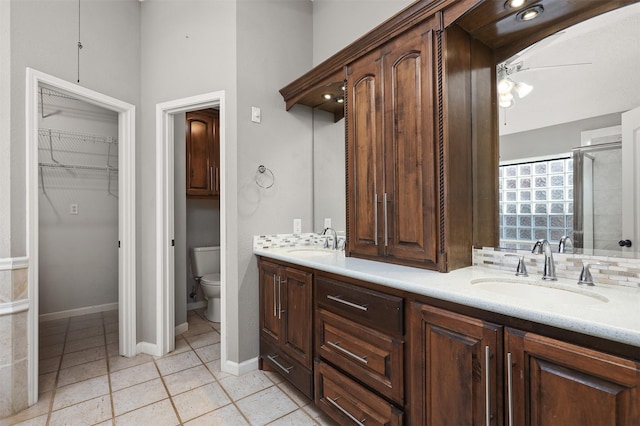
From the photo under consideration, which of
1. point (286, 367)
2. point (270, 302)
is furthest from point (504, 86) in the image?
point (286, 367)

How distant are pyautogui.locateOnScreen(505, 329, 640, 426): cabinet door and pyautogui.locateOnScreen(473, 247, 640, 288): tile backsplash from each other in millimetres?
562

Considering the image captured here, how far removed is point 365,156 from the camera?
183 cm

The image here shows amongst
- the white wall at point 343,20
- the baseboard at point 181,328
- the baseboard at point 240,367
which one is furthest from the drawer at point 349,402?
the white wall at point 343,20

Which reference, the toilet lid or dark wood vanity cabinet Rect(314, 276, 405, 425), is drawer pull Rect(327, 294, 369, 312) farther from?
the toilet lid

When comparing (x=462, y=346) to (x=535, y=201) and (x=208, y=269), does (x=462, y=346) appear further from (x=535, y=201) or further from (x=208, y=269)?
(x=208, y=269)

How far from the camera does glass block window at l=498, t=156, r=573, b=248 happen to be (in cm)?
138

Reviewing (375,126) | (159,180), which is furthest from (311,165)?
(159,180)

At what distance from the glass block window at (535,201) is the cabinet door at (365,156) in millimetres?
620

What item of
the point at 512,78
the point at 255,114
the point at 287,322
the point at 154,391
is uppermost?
the point at 255,114

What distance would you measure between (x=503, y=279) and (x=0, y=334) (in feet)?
8.97

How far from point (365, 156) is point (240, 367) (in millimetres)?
1773

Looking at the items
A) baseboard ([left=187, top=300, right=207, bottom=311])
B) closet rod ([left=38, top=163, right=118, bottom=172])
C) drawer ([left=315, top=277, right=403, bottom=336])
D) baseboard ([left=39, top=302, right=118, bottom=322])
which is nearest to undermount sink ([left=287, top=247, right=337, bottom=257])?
drawer ([left=315, top=277, right=403, bottom=336])

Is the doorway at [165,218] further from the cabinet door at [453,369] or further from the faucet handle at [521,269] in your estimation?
the faucet handle at [521,269]

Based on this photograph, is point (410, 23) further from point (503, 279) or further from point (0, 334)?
point (0, 334)
